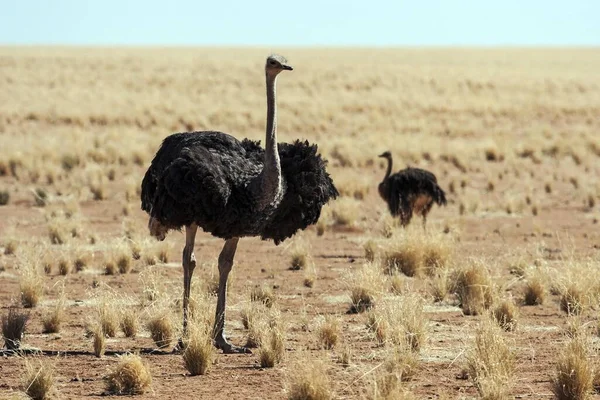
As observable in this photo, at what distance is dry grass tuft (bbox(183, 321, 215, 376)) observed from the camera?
7641 mm

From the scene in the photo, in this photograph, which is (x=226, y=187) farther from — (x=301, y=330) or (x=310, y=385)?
(x=310, y=385)

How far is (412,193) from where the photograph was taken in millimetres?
14734

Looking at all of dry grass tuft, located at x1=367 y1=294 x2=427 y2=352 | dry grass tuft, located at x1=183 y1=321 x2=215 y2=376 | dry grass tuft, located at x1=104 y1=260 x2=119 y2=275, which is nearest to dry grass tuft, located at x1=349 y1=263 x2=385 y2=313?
dry grass tuft, located at x1=367 y1=294 x2=427 y2=352

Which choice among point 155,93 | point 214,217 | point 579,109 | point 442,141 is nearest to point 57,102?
point 155,93

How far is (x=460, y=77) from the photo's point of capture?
5591cm

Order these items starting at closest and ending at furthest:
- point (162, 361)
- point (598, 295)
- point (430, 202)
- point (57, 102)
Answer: point (162, 361), point (598, 295), point (430, 202), point (57, 102)

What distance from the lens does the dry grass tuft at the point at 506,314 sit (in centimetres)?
927

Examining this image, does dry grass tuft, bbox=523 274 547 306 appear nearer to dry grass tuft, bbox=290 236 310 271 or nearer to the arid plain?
the arid plain

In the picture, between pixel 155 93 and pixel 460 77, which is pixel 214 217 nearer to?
pixel 155 93

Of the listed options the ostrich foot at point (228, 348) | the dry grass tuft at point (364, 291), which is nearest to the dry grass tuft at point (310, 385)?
the ostrich foot at point (228, 348)

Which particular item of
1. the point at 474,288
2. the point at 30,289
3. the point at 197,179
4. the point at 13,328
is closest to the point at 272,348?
the point at 197,179

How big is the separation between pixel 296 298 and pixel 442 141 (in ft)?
67.2

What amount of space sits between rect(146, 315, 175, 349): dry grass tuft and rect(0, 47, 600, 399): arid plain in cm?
5

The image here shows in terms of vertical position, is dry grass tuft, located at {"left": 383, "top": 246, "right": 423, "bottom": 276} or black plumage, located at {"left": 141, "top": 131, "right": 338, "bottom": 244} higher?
black plumage, located at {"left": 141, "top": 131, "right": 338, "bottom": 244}
